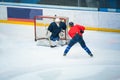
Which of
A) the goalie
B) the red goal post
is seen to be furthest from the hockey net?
the goalie

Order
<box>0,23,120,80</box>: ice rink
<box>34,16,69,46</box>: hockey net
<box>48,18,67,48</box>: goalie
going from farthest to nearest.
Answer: <box>34,16,69,46</box>: hockey net, <box>48,18,67,48</box>: goalie, <box>0,23,120,80</box>: ice rink

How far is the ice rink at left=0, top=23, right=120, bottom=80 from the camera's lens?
28.9 feet

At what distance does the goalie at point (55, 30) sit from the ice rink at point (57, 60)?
0.34m

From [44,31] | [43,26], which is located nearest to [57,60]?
[44,31]

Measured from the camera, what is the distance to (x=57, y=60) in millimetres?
10023

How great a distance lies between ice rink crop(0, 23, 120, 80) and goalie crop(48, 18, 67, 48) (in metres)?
0.34

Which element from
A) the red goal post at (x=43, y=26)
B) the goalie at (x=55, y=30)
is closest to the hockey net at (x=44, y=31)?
the red goal post at (x=43, y=26)

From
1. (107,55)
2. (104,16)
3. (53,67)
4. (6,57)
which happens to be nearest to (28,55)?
(6,57)

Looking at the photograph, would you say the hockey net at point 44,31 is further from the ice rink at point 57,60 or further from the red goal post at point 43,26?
the ice rink at point 57,60

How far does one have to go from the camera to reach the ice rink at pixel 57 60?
882cm

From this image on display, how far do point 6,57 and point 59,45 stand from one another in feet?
6.51

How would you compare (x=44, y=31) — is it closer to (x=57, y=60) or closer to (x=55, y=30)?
(x=55, y=30)

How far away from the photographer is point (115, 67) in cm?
935

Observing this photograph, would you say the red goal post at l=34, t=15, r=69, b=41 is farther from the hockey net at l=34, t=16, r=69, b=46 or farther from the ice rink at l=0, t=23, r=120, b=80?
the ice rink at l=0, t=23, r=120, b=80
